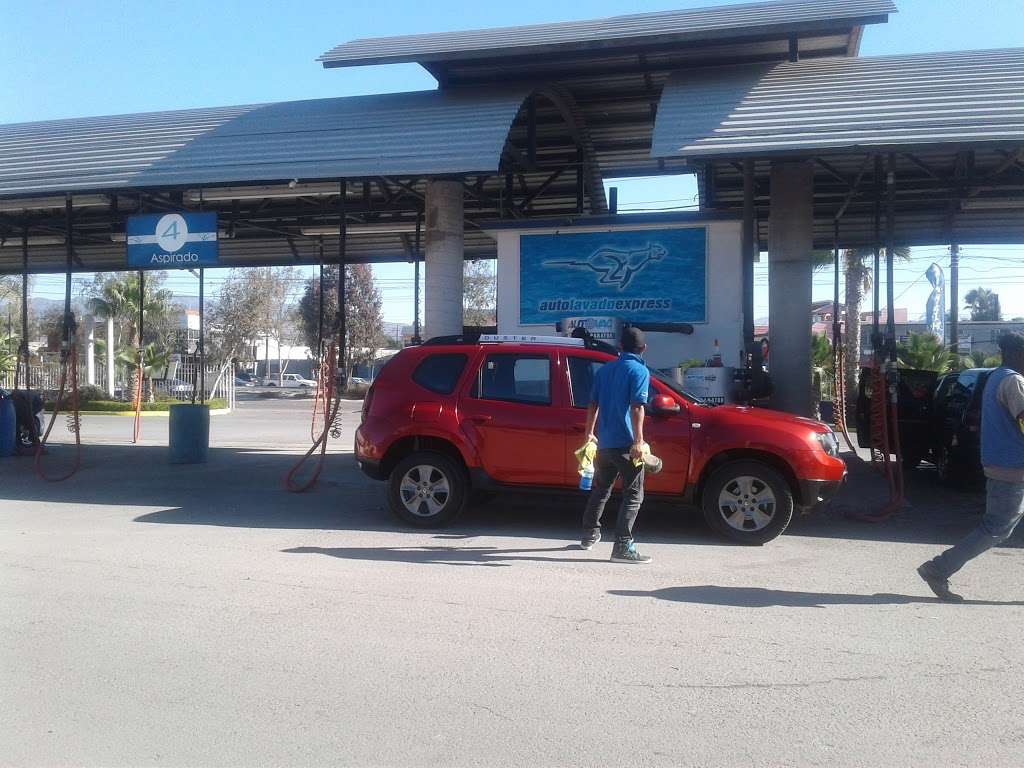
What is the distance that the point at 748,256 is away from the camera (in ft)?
42.5

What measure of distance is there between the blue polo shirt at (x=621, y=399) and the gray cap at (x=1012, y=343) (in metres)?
2.64

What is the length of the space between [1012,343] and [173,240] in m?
12.1

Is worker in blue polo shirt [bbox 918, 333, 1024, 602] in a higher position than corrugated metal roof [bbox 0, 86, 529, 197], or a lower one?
lower

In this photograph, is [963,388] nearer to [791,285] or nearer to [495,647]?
[791,285]

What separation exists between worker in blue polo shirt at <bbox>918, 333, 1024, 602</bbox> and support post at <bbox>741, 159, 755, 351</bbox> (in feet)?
21.1

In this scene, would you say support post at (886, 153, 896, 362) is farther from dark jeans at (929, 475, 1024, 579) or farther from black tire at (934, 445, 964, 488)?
dark jeans at (929, 475, 1024, 579)

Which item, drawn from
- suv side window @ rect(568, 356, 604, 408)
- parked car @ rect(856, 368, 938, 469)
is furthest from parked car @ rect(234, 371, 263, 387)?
suv side window @ rect(568, 356, 604, 408)

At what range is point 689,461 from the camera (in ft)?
28.5

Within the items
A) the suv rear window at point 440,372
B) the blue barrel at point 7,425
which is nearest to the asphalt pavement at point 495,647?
the suv rear window at point 440,372

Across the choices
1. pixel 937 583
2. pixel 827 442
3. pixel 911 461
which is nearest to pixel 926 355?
pixel 911 461

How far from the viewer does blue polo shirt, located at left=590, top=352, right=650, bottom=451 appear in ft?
25.3

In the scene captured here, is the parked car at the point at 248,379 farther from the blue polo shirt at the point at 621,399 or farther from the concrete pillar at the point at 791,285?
the blue polo shirt at the point at 621,399

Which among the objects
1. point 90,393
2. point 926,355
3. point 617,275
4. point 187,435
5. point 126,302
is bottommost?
point 187,435

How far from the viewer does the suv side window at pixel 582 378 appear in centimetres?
906
